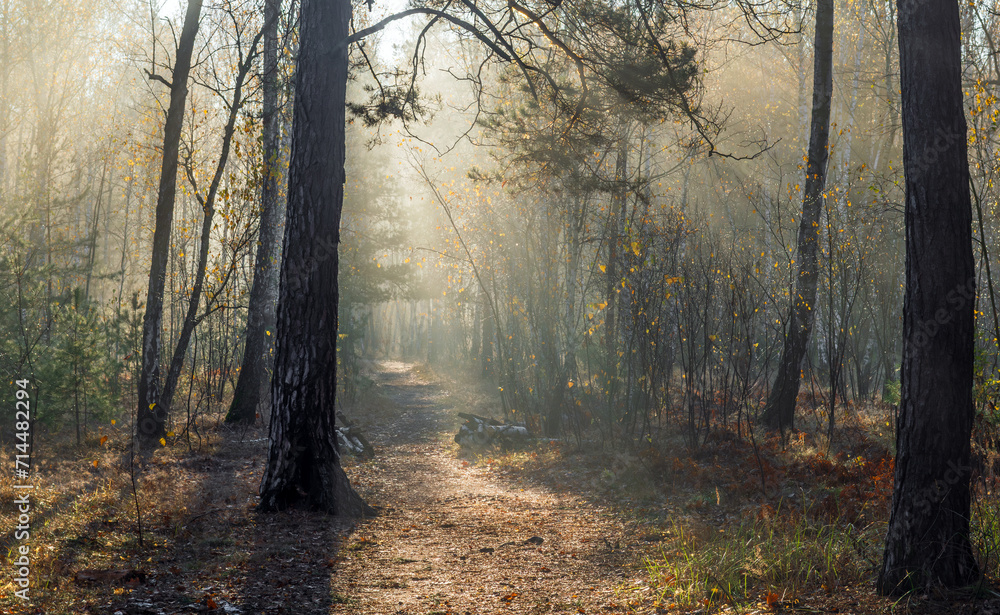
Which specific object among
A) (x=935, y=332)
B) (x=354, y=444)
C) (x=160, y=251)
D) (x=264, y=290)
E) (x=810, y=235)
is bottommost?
(x=354, y=444)

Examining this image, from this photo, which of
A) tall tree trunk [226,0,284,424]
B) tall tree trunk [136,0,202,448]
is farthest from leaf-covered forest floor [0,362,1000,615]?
tall tree trunk [226,0,284,424]

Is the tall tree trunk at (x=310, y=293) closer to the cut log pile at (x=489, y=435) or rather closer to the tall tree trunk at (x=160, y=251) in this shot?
the tall tree trunk at (x=160, y=251)

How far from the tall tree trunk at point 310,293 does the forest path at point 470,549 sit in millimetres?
866

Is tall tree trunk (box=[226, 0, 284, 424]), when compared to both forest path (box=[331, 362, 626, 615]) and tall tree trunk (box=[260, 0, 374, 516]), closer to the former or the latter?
forest path (box=[331, 362, 626, 615])

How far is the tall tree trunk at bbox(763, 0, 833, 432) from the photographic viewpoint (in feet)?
28.8

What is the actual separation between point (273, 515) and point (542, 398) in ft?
23.6

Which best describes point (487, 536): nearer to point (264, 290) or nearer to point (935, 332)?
point (935, 332)

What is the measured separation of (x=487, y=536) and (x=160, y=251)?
6043mm

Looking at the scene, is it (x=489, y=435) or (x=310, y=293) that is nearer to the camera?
(x=310, y=293)

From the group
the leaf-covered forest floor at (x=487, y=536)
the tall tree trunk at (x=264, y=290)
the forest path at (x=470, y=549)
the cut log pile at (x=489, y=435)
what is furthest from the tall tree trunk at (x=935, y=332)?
the tall tree trunk at (x=264, y=290)

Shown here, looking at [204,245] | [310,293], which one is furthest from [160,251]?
[310,293]

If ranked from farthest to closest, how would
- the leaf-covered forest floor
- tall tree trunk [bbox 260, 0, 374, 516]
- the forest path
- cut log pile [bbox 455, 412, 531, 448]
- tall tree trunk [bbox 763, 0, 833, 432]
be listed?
cut log pile [bbox 455, 412, 531, 448] < tall tree trunk [bbox 763, 0, 833, 432] < tall tree trunk [bbox 260, 0, 374, 516] < the forest path < the leaf-covered forest floor

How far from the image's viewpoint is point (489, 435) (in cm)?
1099

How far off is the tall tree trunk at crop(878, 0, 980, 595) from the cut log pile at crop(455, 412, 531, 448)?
25.5 ft
